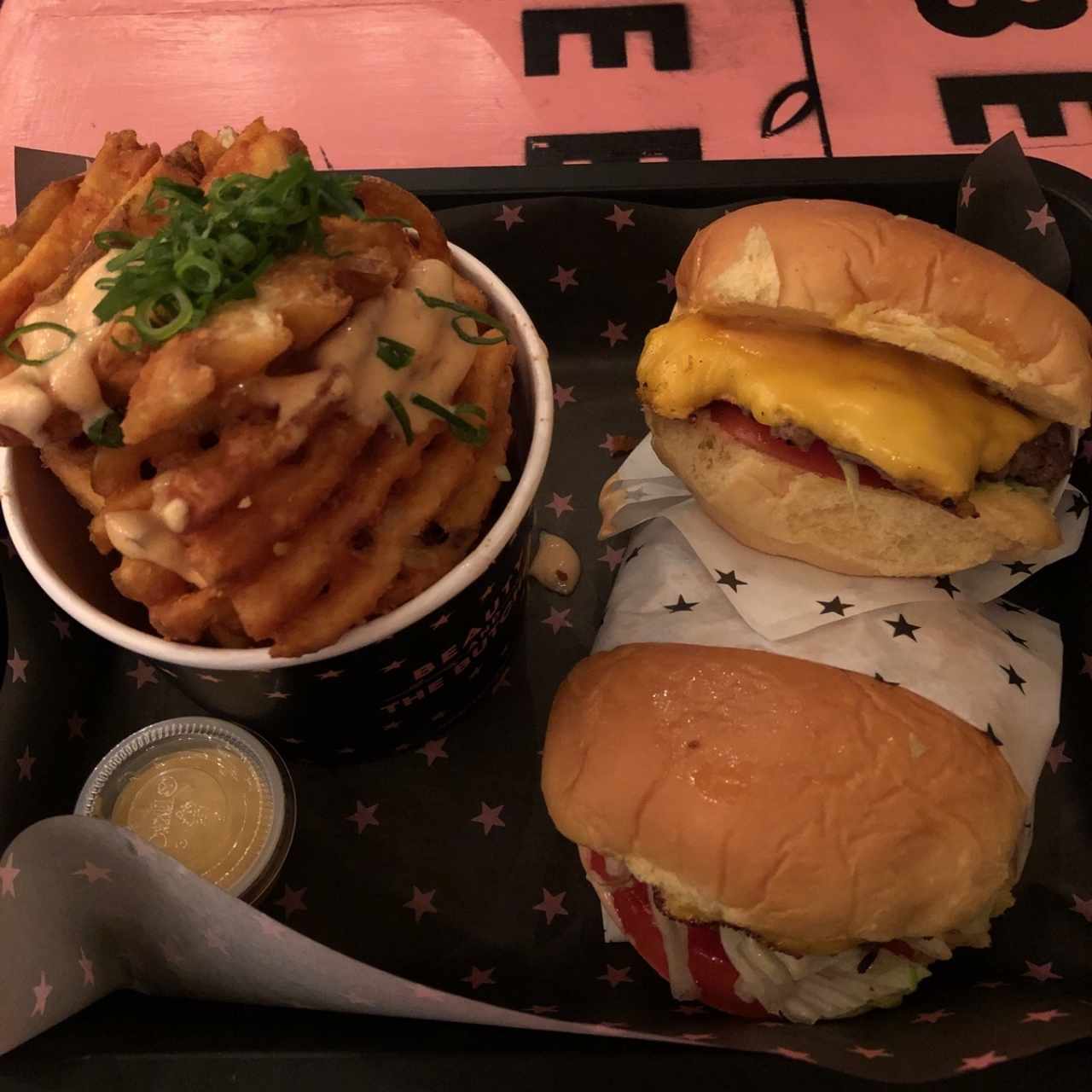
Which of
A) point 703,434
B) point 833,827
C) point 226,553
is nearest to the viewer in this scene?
point 226,553

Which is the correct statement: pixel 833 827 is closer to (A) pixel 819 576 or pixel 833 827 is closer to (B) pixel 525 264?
(A) pixel 819 576

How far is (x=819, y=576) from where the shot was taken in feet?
4.37

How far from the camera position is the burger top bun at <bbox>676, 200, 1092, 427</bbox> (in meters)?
1.24

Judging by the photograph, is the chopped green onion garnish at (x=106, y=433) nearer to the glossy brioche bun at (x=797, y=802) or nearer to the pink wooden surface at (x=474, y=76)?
the glossy brioche bun at (x=797, y=802)

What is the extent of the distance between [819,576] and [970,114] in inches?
51.2

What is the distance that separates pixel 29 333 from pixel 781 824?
967 mm

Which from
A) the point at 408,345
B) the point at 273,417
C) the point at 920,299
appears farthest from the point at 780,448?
the point at 273,417

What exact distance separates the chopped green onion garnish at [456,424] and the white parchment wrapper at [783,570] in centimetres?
52

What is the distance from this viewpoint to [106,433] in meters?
0.87

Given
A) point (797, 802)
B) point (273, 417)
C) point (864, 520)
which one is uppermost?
point (273, 417)

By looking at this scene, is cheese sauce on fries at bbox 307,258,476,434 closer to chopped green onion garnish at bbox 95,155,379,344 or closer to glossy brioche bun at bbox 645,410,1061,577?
chopped green onion garnish at bbox 95,155,379,344

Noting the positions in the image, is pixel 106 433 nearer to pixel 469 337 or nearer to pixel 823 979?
pixel 469 337

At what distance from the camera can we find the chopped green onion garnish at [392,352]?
0.89 meters

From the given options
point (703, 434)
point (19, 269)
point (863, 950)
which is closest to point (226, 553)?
point (19, 269)
